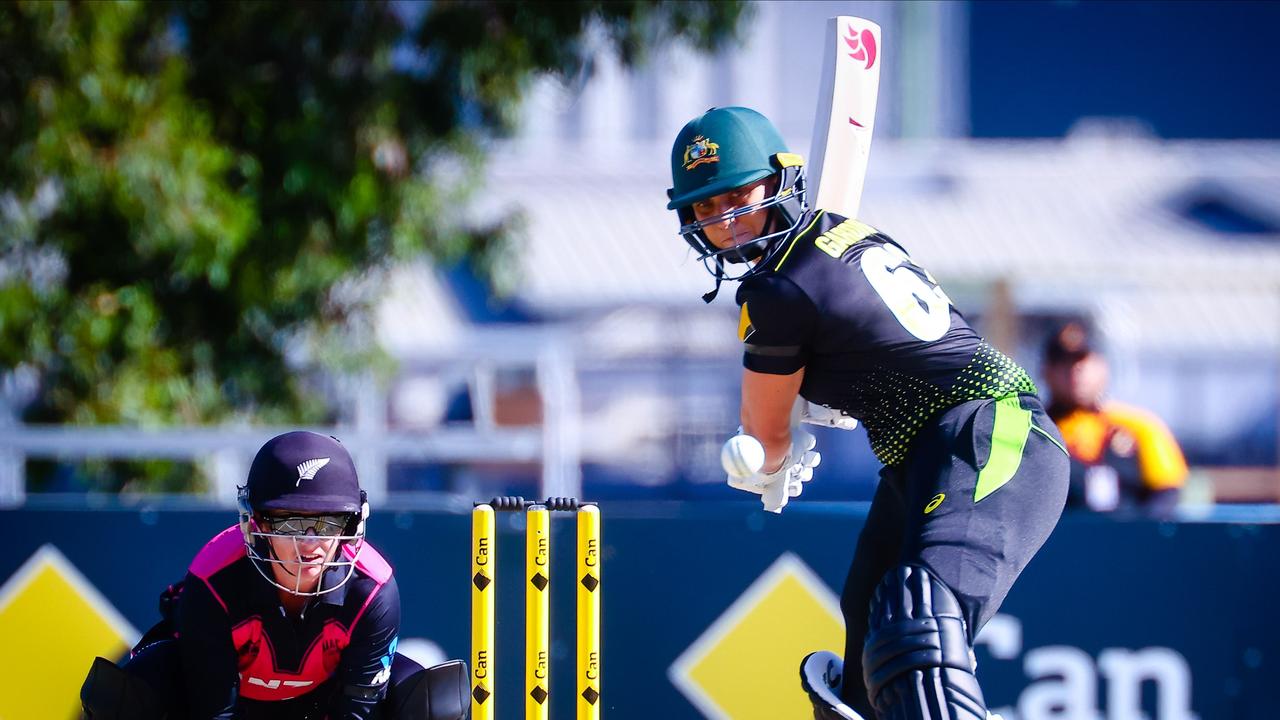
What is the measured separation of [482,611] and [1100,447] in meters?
2.83

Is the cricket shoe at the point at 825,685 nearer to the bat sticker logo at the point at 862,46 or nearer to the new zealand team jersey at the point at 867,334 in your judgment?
the new zealand team jersey at the point at 867,334

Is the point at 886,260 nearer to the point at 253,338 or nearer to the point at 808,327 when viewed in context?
the point at 808,327

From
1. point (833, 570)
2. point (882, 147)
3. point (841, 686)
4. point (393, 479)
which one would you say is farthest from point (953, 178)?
point (841, 686)

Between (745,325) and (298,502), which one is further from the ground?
(745,325)

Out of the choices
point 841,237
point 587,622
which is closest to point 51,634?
point 587,622

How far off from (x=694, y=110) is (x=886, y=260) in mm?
19433

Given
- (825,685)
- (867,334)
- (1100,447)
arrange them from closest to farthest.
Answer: (867,334)
(825,685)
(1100,447)

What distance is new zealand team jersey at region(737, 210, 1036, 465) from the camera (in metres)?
3.33

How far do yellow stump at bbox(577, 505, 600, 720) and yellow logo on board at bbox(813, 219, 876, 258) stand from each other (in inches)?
49.8

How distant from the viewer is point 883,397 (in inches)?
137

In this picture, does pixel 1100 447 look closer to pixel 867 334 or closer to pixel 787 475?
pixel 787 475

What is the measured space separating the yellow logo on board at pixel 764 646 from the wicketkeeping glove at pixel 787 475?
130cm

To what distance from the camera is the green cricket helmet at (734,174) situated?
344cm

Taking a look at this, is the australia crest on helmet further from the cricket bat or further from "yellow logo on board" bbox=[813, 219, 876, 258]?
the cricket bat
